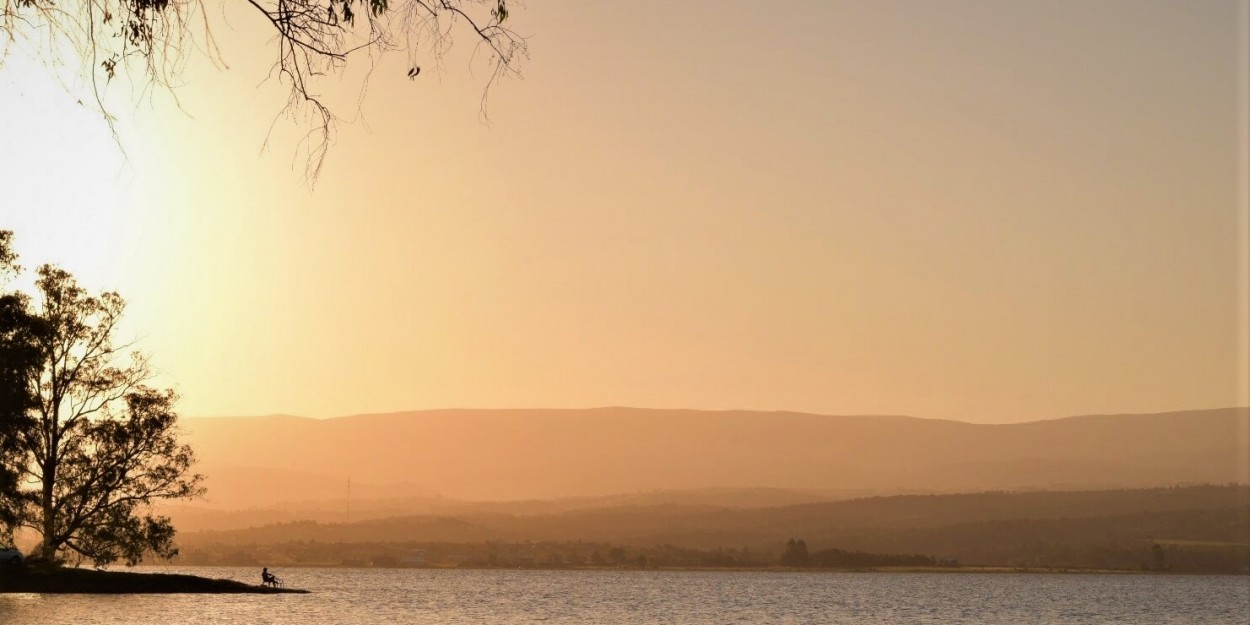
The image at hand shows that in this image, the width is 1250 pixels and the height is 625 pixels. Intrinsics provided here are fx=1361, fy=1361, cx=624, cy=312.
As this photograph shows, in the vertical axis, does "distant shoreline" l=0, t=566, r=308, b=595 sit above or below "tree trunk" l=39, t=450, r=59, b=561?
below

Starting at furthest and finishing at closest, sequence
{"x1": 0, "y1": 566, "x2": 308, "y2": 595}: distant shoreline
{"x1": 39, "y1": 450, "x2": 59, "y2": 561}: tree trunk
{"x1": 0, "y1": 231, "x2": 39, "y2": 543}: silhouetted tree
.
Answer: {"x1": 0, "y1": 566, "x2": 308, "y2": 595}: distant shoreline, {"x1": 39, "y1": 450, "x2": 59, "y2": 561}: tree trunk, {"x1": 0, "y1": 231, "x2": 39, "y2": 543}: silhouetted tree

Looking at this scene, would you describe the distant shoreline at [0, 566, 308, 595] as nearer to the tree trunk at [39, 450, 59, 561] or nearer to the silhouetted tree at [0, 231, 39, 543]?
the tree trunk at [39, 450, 59, 561]

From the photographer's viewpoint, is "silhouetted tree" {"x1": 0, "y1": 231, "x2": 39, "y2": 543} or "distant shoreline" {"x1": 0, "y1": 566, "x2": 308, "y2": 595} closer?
"silhouetted tree" {"x1": 0, "y1": 231, "x2": 39, "y2": 543}

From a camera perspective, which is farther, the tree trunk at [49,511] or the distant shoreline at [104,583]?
the distant shoreline at [104,583]

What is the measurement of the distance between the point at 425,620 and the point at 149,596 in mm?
21108

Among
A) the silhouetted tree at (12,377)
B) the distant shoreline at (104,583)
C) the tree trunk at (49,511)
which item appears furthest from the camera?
the distant shoreline at (104,583)

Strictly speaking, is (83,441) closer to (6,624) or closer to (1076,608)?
(6,624)

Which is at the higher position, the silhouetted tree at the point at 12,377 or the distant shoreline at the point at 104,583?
the silhouetted tree at the point at 12,377

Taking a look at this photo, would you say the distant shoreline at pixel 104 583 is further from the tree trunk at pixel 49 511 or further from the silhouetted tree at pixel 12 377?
the silhouetted tree at pixel 12 377

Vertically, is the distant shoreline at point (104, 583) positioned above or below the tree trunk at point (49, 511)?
below

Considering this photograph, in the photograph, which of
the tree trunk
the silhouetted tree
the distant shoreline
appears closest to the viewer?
the silhouetted tree

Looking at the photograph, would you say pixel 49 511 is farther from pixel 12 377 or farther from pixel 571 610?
pixel 571 610

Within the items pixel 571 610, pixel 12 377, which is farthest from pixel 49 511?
pixel 571 610

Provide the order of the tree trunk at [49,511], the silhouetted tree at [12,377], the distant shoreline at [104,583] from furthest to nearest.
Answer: the distant shoreline at [104,583] < the tree trunk at [49,511] < the silhouetted tree at [12,377]
